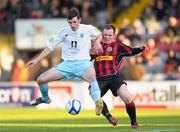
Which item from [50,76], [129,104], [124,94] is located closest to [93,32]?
[50,76]

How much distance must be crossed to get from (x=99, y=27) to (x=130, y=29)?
2463 mm

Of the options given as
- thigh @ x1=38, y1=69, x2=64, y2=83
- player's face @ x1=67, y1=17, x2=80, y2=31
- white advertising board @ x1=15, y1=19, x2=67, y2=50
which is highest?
white advertising board @ x1=15, y1=19, x2=67, y2=50

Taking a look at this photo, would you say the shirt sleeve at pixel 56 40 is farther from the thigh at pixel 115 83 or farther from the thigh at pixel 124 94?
the thigh at pixel 124 94

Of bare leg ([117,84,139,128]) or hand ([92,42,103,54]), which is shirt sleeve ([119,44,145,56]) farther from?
bare leg ([117,84,139,128])

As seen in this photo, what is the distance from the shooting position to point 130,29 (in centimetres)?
2933

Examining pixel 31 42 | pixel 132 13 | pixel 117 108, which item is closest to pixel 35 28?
pixel 31 42

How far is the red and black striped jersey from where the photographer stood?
51.8ft

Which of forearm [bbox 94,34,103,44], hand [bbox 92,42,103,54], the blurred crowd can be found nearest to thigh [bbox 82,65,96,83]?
Answer: hand [bbox 92,42,103,54]

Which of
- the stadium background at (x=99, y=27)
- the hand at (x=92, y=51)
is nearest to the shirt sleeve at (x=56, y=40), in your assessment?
the hand at (x=92, y=51)

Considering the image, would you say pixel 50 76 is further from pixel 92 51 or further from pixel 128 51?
Answer: pixel 128 51

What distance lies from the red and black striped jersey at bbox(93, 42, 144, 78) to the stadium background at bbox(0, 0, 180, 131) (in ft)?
29.0

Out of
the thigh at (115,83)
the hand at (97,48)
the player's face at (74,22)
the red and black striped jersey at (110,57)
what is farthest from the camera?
the red and black striped jersey at (110,57)

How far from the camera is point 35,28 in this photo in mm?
31734

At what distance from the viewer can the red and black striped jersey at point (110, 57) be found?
15781mm
